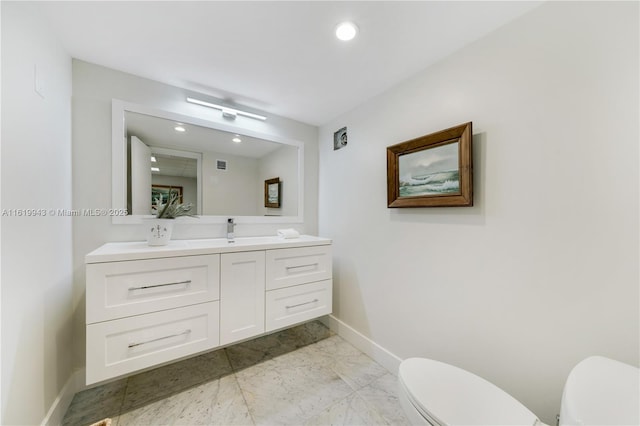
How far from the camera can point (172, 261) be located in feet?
4.42

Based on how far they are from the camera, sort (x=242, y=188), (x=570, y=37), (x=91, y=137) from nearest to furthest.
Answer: (x=570, y=37), (x=91, y=137), (x=242, y=188)

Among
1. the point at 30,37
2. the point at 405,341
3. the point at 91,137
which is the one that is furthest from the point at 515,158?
the point at 91,137

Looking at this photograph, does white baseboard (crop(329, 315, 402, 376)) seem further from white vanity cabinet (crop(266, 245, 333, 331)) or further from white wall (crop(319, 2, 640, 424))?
white vanity cabinet (crop(266, 245, 333, 331))

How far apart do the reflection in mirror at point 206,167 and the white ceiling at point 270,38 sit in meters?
0.37

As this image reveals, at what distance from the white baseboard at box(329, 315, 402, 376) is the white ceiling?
2051 mm

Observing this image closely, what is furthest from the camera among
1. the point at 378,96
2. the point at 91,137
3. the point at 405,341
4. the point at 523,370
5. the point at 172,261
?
the point at 378,96

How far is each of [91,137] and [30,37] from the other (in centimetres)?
60

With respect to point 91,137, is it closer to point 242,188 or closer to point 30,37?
point 30,37

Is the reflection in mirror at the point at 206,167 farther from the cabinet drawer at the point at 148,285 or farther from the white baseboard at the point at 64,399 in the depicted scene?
the white baseboard at the point at 64,399

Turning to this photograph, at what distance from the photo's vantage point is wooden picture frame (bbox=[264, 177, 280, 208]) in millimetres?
2225

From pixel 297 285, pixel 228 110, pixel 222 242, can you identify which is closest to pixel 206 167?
pixel 228 110

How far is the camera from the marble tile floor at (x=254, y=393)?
52.4 inches

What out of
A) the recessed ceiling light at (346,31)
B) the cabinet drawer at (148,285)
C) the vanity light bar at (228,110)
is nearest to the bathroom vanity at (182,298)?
the cabinet drawer at (148,285)

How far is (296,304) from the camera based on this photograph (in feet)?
6.00
